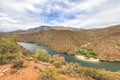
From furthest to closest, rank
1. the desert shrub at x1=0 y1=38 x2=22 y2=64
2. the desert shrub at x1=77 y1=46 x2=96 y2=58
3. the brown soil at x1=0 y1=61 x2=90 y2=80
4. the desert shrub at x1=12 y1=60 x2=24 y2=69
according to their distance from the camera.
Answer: the desert shrub at x1=77 y1=46 x2=96 y2=58
the desert shrub at x1=0 y1=38 x2=22 y2=64
the desert shrub at x1=12 y1=60 x2=24 y2=69
the brown soil at x1=0 y1=61 x2=90 y2=80

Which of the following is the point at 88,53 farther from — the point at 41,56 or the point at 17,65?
the point at 17,65

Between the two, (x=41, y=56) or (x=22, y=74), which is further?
(x=41, y=56)

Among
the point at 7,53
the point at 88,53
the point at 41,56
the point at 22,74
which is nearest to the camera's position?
the point at 22,74

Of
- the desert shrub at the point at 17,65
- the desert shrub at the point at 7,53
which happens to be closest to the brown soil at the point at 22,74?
the desert shrub at the point at 17,65

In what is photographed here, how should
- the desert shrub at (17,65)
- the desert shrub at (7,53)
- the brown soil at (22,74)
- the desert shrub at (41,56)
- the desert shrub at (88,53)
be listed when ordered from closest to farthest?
1. the brown soil at (22,74)
2. the desert shrub at (17,65)
3. the desert shrub at (7,53)
4. the desert shrub at (41,56)
5. the desert shrub at (88,53)

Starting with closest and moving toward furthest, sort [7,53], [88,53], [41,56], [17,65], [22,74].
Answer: [22,74], [17,65], [7,53], [41,56], [88,53]

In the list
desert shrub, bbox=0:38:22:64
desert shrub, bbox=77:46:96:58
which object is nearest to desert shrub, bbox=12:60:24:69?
desert shrub, bbox=0:38:22:64

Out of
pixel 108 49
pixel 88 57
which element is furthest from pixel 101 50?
pixel 88 57

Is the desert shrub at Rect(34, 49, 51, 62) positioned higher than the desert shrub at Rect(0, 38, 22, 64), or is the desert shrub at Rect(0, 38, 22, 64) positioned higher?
the desert shrub at Rect(0, 38, 22, 64)

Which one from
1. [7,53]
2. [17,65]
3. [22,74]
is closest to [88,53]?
[7,53]

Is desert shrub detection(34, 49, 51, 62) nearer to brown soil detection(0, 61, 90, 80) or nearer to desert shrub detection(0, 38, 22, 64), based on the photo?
desert shrub detection(0, 38, 22, 64)

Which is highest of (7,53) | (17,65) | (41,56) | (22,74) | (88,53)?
(7,53)

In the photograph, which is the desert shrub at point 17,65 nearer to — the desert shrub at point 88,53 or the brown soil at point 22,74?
the brown soil at point 22,74

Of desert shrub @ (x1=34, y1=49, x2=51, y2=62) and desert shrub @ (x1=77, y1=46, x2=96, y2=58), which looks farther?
desert shrub @ (x1=77, y1=46, x2=96, y2=58)
